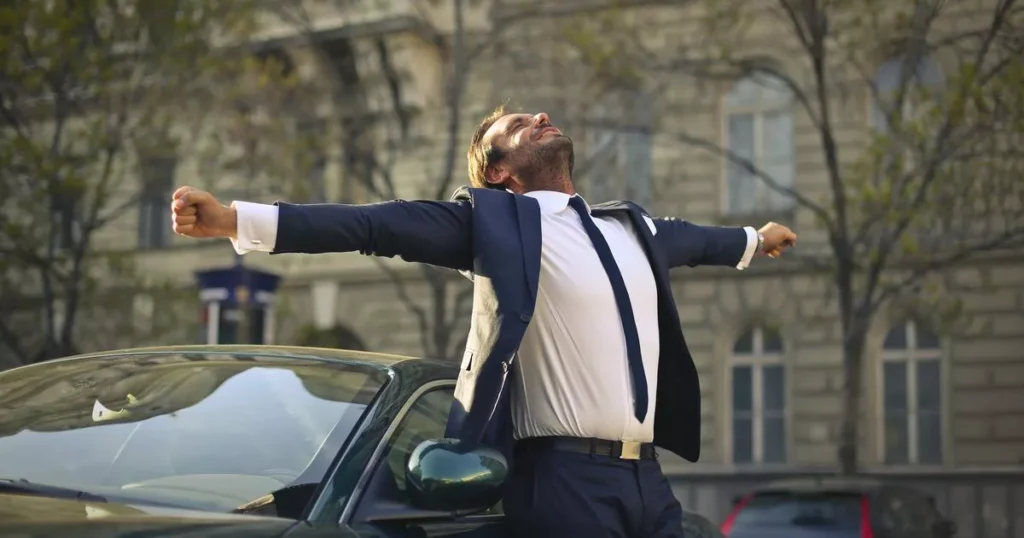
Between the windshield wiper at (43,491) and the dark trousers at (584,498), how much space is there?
3.06 feet

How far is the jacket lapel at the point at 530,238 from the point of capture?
2971 mm

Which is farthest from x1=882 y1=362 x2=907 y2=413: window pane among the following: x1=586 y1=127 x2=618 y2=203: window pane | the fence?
x1=586 y1=127 x2=618 y2=203: window pane

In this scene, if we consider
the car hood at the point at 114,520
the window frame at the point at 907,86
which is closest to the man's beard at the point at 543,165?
the car hood at the point at 114,520

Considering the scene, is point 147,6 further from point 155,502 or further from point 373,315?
point 155,502

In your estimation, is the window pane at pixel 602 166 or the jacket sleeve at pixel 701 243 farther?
the window pane at pixel 602 166

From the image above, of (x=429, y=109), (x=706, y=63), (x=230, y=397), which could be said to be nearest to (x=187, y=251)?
(x=429, y=109)

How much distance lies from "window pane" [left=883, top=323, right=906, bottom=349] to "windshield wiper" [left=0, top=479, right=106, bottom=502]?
60.6 ft

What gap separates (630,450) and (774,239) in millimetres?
1088

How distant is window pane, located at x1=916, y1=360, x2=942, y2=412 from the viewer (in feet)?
64.9

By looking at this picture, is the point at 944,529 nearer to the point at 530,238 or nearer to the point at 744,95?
the point at 530,238

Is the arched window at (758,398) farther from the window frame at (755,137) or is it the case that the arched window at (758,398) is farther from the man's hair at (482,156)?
the man's hair at (482,156)

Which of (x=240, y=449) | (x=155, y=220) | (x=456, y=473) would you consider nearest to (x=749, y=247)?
(x=456, y=473)

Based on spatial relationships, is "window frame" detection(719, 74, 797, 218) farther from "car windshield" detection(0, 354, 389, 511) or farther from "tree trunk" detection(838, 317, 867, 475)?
"car windshield" detection(0, 354, 389, 511)

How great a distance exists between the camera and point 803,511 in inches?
395
